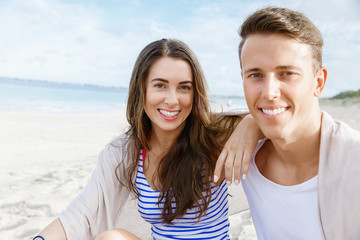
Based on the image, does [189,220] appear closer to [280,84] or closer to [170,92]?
[170,92]

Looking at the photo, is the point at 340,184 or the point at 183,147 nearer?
the point at 340,184

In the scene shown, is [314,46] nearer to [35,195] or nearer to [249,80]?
[249,80]

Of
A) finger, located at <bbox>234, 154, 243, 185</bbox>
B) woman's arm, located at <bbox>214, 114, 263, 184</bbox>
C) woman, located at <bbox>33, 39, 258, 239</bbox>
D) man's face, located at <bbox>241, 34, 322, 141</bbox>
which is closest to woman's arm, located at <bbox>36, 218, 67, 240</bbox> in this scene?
woman, located at <bbox>33, 39, 258, 239</bbox>

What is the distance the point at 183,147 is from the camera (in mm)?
2814

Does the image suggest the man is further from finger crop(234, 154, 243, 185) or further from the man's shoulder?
finger crop(234, 154, 243, 185)

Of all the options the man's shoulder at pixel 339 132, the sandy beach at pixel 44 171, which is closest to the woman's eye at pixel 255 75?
the man's shoulder at pixel 339 132

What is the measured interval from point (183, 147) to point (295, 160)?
1.02 meters

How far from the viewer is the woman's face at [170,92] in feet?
8.59

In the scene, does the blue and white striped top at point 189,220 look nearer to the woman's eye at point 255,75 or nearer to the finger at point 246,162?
the finger at point 246,162

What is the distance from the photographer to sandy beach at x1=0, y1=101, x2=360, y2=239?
378 centimetres

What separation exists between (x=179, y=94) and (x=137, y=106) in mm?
493

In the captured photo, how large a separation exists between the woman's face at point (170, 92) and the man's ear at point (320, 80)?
3.39 ft

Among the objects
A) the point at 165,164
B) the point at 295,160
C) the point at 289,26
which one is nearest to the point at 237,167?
the point at 295,160

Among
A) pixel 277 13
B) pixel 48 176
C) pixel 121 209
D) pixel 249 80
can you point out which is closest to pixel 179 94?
pixel 249 80
